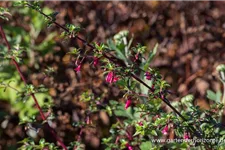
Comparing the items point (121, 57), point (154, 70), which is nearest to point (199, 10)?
point (121, 57)

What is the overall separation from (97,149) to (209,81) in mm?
1151

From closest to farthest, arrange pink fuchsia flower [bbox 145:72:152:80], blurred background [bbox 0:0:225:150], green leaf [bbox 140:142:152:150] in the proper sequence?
pink fuchsia flower [bbox 145:72:152:80]
green leaf [bbox 140:142:152:150]
blurred background [bbox 0:0:225:150]

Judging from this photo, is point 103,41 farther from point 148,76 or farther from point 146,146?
point 148,76

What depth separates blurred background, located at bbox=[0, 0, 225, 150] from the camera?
3.21 meters

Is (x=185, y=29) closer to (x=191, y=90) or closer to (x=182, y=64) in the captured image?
(x=182, y=64)

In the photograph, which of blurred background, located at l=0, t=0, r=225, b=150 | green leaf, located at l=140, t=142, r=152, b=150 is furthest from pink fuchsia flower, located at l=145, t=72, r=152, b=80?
blurred background, located at l=0, t=0, r=225, b=150

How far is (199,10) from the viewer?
4.32 metres

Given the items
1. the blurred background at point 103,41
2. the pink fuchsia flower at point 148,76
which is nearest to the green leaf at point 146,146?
the pink fuchsia flower at point 148,76

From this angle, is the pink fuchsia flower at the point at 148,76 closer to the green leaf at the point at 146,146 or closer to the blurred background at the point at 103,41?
the green leaf at the point at 146,146

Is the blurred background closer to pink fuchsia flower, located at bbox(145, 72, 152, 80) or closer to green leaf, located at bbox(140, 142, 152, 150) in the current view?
green leaf, located at bbox(140, 142, 152, 150)

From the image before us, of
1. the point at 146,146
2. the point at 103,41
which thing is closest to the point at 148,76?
the point at 146,146

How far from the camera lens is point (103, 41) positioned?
3.73 meters

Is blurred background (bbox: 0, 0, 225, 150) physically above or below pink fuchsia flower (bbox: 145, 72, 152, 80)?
above

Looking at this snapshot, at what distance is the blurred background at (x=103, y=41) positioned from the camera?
3.21 meters
